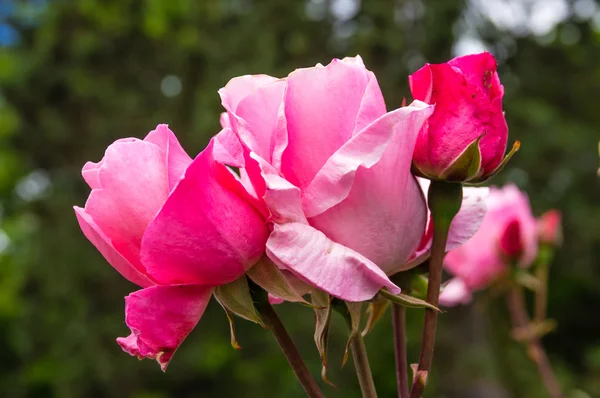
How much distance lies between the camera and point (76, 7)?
5.42m

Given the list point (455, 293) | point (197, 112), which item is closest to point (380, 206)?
point (455, 293)

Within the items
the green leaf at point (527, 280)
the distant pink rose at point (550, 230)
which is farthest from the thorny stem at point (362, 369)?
the distant pink rose at point (550, 230)

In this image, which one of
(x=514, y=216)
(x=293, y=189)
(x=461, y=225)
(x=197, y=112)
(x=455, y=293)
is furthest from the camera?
(x=197, y=112)

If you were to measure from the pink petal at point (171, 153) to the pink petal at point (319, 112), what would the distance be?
0.06 m

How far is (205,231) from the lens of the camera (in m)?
0.42

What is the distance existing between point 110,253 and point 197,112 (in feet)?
14.8

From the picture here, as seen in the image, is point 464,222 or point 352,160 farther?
point 464,222

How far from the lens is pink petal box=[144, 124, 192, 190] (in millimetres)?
424

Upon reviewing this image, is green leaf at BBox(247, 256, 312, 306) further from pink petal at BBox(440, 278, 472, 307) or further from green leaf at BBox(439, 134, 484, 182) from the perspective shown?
pink petal at BBox(440, 278, 472, 307)

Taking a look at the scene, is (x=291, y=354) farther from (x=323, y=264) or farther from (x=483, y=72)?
(x=483, y=72)

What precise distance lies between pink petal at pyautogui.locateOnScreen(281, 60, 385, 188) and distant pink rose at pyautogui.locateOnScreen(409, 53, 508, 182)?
5 centimetres

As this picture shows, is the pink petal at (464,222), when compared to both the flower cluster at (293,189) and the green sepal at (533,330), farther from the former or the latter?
the green sepal at (533,330)

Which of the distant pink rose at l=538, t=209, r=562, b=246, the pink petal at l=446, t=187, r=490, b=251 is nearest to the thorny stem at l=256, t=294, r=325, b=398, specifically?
the pink petal at l=446, t=187, r=490, b=251

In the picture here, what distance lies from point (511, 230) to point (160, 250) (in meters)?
0.94
